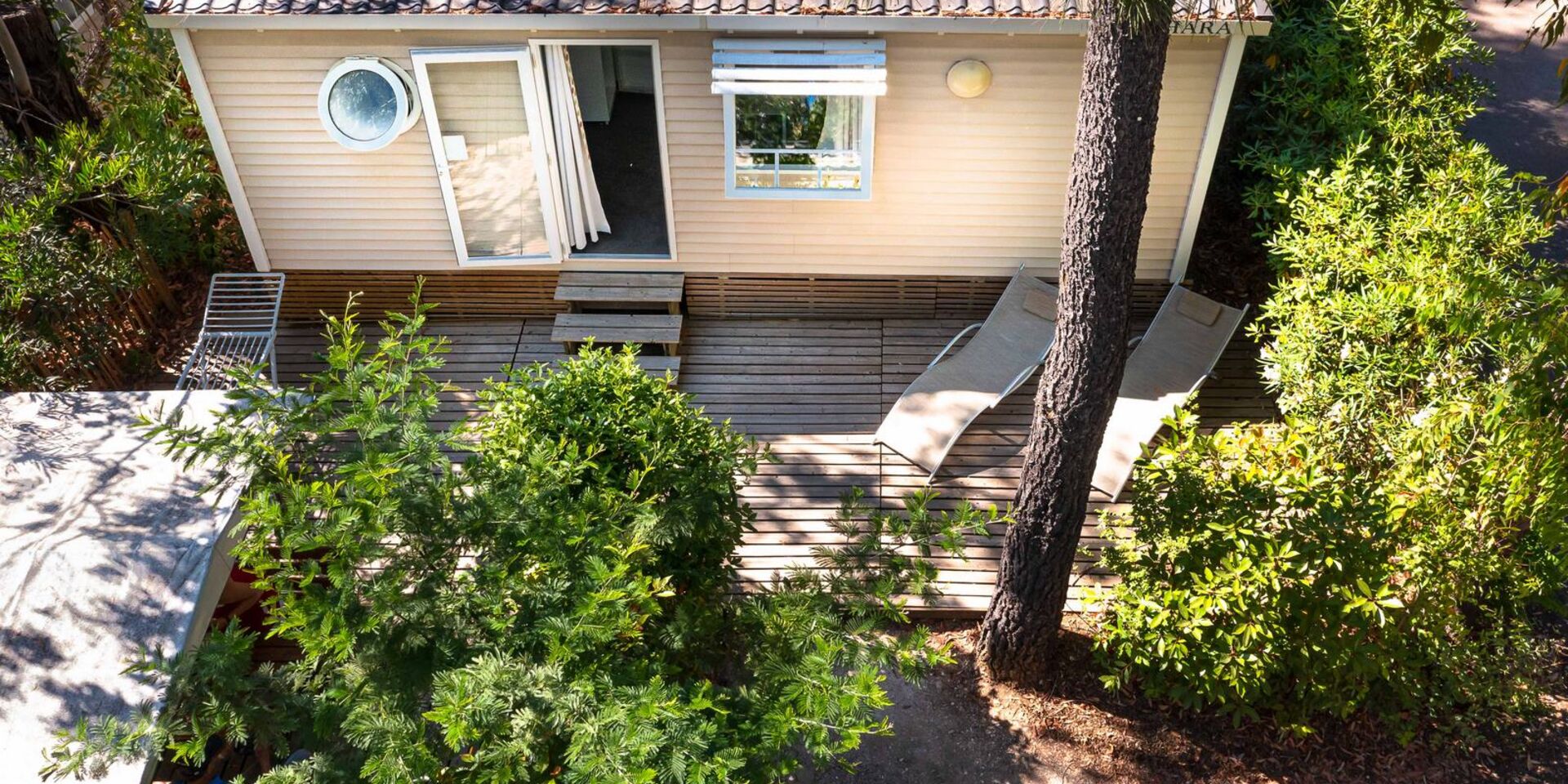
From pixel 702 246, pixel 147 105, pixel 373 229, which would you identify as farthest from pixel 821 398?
pixel 147 105

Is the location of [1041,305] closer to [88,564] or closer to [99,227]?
[88,564]

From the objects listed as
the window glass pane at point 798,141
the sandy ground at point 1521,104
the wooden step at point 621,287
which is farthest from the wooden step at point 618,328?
the sandy ground at point 1521,104

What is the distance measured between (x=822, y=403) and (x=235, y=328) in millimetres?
4578

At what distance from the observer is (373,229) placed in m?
8.28

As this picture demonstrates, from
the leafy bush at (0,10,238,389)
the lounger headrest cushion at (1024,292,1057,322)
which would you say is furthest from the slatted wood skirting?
the leafy bush at (0,10,238,389)

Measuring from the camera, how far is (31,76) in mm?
8484

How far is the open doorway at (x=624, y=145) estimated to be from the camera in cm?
870

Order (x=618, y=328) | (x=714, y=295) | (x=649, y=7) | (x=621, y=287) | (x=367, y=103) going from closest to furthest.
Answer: (x=649, y=7)
(x=367, y=103)
(x=618, y=328)
(x=621, y=287)
(x=714, y=295)

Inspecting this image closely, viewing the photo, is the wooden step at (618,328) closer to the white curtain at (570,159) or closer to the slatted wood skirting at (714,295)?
the slatted wood skirting at (714,295)

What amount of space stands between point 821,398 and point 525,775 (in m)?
4.65

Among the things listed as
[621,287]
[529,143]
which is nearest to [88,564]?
[529,143]

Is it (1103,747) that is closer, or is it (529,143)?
(1103,747)

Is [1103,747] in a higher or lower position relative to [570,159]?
lower

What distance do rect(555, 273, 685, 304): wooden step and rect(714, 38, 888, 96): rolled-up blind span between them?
1.78 meters
